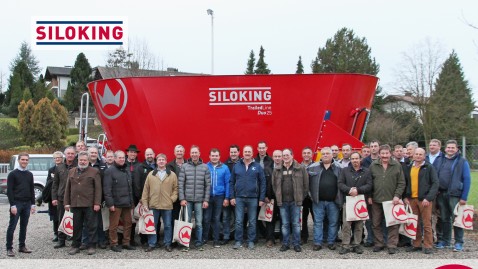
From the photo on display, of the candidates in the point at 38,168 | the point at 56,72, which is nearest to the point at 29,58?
the point at 56,72

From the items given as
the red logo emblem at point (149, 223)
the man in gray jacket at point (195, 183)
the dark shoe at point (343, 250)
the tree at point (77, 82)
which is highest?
the tree at point (77, 82)

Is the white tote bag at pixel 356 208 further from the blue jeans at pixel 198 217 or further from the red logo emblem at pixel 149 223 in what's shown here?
the red logo emblem at pixel 149 223

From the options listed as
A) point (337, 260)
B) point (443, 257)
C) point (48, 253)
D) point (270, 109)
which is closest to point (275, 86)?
point (270, 109)

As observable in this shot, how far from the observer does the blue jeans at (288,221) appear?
7652mm

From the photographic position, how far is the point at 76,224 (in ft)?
25.0

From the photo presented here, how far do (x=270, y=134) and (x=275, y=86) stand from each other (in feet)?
2.63

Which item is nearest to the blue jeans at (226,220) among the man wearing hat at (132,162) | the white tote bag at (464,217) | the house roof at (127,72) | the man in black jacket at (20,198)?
the man wearing hat at (132,162)

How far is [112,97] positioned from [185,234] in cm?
269

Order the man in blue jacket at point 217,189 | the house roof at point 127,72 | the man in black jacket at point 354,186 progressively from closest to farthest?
the man in black jacket at point 354,186
the man in blue jacket at point 217,189
the house roof at point 127,72

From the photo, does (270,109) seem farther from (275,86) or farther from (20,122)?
(20,122)

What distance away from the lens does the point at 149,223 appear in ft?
25.3

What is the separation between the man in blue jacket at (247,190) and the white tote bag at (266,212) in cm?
17

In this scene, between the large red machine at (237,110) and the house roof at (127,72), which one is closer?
the large red machine at (237,110)

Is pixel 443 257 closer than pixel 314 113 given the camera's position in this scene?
Yes
